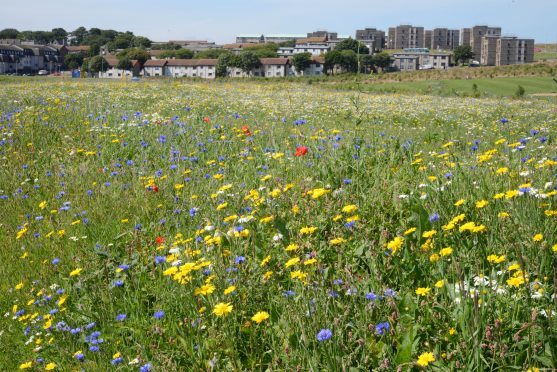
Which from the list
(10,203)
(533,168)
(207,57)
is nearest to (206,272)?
(533,168)

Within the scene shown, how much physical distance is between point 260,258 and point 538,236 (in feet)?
5.30

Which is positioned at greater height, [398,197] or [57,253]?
[398,197]

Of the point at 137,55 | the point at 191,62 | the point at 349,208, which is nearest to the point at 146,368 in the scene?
the point at 349,208

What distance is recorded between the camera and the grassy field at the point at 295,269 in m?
2.14

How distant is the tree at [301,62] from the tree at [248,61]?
1137 centimetres

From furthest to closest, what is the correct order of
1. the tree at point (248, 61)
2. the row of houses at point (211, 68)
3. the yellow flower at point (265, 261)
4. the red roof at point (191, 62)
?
the red roof at point (191, 62) < the row of houses at point (211, 68) < the tree at point (248, 61) < the yellow flower at point (265, 261)

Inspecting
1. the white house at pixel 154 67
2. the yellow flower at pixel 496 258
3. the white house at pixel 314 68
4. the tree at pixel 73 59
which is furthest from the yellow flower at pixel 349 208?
the tree at pixel 73 59

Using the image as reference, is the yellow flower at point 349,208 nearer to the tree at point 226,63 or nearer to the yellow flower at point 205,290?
the yellow flower at point 205,290

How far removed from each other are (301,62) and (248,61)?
1722cm

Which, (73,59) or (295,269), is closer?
(295,269)

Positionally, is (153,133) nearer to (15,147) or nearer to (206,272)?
(15,147)

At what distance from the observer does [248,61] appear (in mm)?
137875

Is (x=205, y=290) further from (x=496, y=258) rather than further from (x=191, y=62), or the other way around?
(x=191, y=62)

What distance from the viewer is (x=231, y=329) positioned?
2.57 meters
